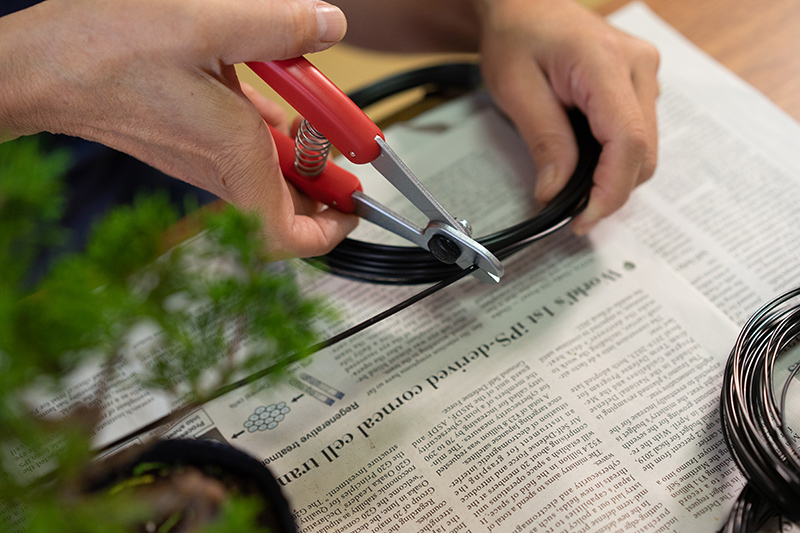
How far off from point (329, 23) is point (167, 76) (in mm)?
114

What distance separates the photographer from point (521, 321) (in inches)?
20.5

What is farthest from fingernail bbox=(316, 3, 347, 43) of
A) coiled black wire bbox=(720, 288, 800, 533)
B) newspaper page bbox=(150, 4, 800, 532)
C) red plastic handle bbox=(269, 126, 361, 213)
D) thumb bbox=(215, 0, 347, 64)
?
coiled black wire bbox=(720, 288, 800, 533)

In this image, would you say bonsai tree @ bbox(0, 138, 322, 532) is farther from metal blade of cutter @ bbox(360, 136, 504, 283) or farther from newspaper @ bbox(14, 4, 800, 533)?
metal blade of cutter @ bbox(360, 136, 504, 283)

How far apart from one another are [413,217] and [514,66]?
0.20m

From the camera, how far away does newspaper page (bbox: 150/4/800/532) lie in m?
0.42

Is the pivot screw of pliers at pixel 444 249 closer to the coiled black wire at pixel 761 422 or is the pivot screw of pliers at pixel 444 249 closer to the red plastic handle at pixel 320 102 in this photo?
the red plastic handle at pixel 320 102

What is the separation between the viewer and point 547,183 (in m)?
0.56

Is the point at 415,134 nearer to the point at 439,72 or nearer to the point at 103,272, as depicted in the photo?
the point at 439,72

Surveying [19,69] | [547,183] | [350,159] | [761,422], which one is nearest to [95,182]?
[19,69]

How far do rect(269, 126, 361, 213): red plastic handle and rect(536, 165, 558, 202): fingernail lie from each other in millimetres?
189

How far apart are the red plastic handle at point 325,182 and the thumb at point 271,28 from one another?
0.42ft

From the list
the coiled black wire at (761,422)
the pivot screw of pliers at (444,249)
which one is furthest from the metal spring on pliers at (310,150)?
the coiled black wire at (761,422)

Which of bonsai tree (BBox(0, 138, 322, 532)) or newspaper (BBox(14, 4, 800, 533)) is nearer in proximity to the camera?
bonsai tree (BBox(0, 138, 322, 532))

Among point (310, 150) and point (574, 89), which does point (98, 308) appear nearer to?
point (310, 150)
